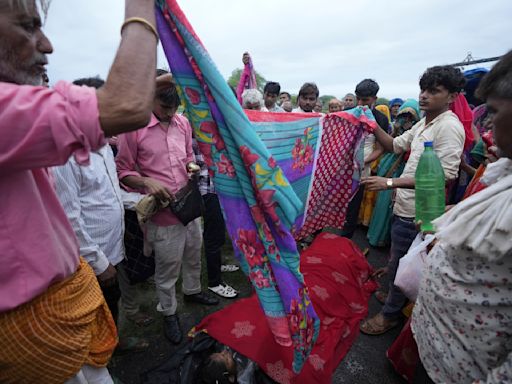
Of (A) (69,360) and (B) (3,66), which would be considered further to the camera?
(A) (69,360)

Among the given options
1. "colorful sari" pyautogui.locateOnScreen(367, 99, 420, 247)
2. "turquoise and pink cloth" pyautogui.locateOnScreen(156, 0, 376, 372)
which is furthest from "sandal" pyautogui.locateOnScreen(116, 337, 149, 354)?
"colorful sari" pyautogui.locateOnScreen(367, 99, 420, 247)

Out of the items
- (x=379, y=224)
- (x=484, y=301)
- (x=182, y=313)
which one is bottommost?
(x=182, y=313)

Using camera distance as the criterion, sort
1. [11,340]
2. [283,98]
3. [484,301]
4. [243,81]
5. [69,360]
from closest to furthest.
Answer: [11,340] → [69,360] → [484,301] → [243,81] → [283,98]

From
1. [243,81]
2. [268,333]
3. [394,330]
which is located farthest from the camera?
[243,81]

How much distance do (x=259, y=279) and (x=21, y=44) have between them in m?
1.21

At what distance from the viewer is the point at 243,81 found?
4.25 m

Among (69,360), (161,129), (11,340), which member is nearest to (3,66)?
(11,340)

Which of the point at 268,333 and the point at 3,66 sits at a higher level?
the point at 3,66

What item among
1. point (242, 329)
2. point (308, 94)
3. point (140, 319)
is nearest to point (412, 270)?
point (242, 329)

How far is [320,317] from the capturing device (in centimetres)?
238

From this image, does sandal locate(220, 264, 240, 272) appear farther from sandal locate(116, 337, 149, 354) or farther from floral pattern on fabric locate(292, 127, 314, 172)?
floral pattern on fabric locate(292, 127, 314, 172)

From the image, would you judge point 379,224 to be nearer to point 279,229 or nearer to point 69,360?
point 279,229

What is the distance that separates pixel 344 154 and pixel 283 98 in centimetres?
690

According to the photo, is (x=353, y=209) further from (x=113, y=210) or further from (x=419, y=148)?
(x=113, y=210)
